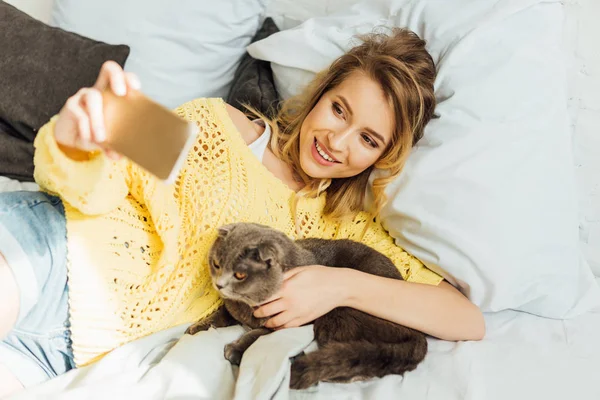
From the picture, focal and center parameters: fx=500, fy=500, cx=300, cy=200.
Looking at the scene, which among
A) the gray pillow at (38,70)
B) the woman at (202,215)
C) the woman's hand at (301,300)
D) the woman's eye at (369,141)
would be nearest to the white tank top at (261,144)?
the woman at (202,215)

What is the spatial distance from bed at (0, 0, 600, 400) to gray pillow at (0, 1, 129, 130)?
0.21 meters

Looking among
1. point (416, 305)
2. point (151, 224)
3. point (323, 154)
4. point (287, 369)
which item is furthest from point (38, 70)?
point (416, 305)

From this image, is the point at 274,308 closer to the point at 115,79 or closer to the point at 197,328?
the point at 197,328

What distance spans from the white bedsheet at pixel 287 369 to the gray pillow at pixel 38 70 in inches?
28.8

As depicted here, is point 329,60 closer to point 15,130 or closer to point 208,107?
point 208,107

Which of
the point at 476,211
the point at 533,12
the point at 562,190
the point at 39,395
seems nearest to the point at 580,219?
the point at 562,190

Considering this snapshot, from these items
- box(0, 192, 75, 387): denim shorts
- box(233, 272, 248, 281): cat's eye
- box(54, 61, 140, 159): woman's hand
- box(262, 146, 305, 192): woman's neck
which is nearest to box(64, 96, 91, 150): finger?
box(54, 61, 140, 159): woman's hand

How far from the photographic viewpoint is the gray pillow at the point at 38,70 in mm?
A: 1345

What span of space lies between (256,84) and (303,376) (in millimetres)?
897

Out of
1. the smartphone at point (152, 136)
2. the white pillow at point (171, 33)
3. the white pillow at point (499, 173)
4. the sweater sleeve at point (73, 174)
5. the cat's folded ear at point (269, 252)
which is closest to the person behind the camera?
the smartphone at point (152, 136)

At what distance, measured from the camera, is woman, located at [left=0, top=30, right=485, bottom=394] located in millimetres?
912

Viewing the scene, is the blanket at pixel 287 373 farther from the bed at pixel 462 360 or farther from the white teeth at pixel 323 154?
the white teeth at pixel 323 154

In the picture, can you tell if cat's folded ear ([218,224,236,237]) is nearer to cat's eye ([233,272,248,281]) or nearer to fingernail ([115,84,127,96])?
cat's eye ([233,272,248,281])

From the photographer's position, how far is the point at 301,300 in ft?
3.43
